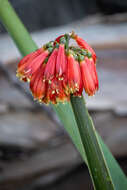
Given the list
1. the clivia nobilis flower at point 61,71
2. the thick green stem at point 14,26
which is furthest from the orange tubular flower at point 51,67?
the thick green stem at point 14,26

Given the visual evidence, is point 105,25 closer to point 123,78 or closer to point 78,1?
point 78,1

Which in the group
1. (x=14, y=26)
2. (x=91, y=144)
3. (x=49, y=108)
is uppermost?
(x=14, y=26)

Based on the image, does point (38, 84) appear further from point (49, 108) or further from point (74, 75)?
point (49, 108)

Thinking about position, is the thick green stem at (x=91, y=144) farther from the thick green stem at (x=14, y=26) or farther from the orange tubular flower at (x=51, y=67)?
the thick green stem at (x=14, y=26)

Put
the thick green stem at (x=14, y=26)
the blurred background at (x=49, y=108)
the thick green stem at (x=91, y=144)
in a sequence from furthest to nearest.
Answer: the blurred background at (x=49, y=108) → the thick green stem at (x=14, y=26) → the thick green stem at (x=91, y=144)

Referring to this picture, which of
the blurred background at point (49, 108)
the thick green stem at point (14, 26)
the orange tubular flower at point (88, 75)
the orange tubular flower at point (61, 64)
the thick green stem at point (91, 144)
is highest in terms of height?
the thick green stem at point (14, 26)

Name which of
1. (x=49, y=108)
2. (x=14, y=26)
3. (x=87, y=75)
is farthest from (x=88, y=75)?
(x=49, y=108)
